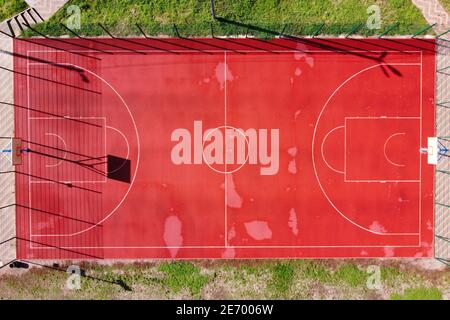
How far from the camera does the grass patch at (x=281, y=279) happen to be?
13.3 m

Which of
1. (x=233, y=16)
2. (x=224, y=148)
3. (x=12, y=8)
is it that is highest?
(x=12, y=8)

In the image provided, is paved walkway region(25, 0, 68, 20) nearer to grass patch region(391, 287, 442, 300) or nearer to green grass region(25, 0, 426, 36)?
green grass region(25, 0, 426, 36)

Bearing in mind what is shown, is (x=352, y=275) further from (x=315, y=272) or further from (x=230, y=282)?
(x=230, y=282)

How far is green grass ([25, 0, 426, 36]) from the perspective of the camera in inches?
521

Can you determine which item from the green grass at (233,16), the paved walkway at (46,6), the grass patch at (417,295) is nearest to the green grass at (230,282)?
the grass patch at (417,295)

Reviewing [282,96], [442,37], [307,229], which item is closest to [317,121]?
[282,96]

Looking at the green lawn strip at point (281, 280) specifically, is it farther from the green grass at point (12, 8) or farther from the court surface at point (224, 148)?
the green grass at point (12, 8)

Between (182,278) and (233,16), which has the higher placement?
(233,16)

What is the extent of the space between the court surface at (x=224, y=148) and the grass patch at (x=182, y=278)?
1.45ft

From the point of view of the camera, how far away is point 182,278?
→ 1330 centimetres

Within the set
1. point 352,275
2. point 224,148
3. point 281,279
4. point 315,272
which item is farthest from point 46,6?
point 352,275

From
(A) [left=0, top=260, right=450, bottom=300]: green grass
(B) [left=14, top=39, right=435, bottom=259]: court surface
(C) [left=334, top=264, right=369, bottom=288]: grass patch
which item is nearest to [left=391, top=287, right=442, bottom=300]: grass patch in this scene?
(A) [left=0, top=260, right=450, bottom=300]: green grass

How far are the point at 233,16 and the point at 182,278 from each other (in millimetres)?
9065
